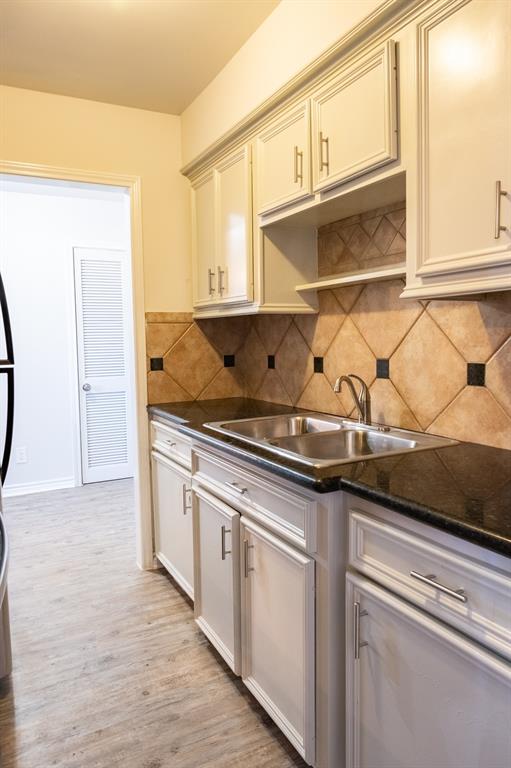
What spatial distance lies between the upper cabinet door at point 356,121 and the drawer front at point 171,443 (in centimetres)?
121

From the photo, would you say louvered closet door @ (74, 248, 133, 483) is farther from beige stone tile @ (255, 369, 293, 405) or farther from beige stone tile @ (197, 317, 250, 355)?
beige stone tile @ (255, 369, 293, 405)

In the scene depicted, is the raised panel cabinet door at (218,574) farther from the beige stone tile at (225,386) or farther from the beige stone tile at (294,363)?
the beige stone tile at (225,386)

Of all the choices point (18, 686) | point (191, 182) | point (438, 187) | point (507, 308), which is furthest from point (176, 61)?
point (18, 686)

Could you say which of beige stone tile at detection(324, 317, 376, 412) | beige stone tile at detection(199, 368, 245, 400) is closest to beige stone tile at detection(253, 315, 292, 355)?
beige stone tile at detection(199, 368, 245, 400)

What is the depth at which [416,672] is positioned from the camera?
106 centimetres

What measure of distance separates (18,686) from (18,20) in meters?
2.54

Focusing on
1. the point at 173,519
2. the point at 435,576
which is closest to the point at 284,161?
the point at 435,576

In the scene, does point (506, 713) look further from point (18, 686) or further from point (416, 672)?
point (18, 686)

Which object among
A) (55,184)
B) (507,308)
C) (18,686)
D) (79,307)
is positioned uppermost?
(55,184)

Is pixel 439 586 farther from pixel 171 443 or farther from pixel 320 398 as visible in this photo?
pixel 171 443

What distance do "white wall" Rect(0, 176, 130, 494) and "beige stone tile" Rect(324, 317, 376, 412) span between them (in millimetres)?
2755

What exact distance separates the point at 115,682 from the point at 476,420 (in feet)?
5.26

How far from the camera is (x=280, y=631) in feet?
4.88

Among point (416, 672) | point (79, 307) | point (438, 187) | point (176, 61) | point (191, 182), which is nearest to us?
point (416, 672)
